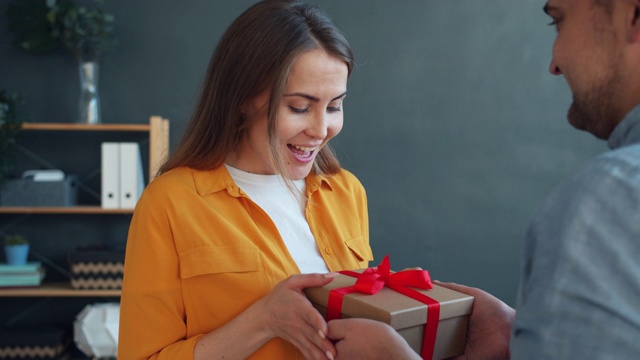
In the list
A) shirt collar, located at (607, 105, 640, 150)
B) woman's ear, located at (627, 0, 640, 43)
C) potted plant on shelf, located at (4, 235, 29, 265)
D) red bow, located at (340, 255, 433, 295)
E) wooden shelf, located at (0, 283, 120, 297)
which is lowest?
wooden shelf, located at (0, 283, 120, 297)

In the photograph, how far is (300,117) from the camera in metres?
1.37

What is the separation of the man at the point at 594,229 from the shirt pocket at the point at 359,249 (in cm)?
81

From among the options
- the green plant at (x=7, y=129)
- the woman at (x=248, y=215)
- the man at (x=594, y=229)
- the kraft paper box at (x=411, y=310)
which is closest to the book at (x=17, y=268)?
the green plant at (x=7, y=129)

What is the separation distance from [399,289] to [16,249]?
2.90 metres

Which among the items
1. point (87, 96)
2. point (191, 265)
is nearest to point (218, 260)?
point (191, 265)

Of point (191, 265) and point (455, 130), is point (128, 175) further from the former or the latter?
point (191, 265)

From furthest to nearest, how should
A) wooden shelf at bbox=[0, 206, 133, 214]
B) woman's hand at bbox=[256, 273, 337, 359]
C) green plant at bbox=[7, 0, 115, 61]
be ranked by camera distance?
green plant at bbox=[7, 0, 115, 61] < wooden shelf at bbox=[0, 206, 133, 214] < woman's hand at bbox=[256, 273, 337, 359]

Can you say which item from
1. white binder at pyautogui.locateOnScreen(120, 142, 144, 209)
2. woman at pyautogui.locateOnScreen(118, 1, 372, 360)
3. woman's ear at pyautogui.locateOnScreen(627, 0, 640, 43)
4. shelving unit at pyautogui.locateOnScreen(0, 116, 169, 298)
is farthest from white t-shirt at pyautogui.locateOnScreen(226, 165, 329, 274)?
white binder at pyautogui.locateOnScreen(120, 142, 144, 209)

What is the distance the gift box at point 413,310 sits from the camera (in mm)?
1056

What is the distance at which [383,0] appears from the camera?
3.87 meters

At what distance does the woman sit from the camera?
1246 millimetres

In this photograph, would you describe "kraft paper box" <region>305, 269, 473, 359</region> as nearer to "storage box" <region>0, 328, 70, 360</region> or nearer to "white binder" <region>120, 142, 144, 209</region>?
"white binder" <region>120, 142, 144, 209</region>

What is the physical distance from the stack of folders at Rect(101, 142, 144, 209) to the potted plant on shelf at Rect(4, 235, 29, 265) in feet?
1.69

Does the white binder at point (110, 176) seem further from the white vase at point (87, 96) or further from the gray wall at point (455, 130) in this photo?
the gray wall at point (455, 130)
